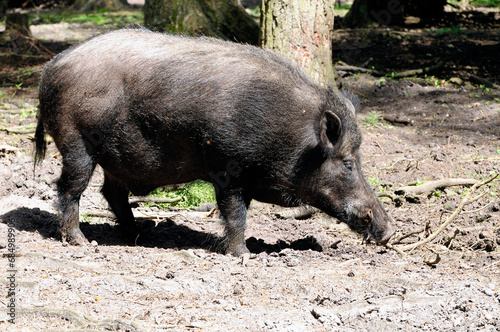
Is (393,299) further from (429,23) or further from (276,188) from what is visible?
(429,23)

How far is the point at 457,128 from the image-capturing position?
28.8ft

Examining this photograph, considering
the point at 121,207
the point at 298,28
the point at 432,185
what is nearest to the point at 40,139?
the point at 121,207

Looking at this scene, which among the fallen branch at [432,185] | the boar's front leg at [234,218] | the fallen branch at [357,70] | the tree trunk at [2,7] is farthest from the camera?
the tree trunk at [2,7]

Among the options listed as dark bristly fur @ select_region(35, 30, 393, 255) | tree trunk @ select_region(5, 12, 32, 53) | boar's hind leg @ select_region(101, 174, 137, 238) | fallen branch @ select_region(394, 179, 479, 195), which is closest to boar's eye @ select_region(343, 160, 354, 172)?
dark bristly fur @ select_region(35, 30, 393, 255)

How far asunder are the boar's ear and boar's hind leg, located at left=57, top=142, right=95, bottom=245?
2.09m

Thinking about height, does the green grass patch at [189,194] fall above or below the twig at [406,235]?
below

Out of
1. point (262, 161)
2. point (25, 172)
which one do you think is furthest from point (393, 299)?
point (25, 172)

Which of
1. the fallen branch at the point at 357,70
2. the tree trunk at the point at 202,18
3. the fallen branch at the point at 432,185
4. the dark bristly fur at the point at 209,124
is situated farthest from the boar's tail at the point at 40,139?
the fallen branch at the point at 357,70

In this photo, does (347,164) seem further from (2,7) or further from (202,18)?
(2,7)

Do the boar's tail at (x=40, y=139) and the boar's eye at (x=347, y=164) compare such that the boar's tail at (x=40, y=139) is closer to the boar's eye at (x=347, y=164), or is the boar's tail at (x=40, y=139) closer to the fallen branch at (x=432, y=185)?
the boar's eye at (x=347, y=164)

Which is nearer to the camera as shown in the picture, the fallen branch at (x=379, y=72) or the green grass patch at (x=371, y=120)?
the green grass patch at (x=371, y=120)

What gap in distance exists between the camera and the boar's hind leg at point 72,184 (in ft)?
18.1

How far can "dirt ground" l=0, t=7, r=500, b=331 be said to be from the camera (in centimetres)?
388

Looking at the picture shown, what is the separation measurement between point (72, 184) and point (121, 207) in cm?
71
